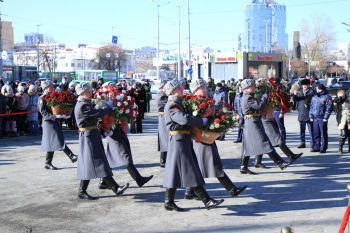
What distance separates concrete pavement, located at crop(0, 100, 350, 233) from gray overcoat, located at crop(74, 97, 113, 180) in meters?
0.50

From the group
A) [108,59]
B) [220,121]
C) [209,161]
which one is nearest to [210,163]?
[209,161]

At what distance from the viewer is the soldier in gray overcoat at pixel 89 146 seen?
27.0 ft

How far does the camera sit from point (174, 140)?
295 inches

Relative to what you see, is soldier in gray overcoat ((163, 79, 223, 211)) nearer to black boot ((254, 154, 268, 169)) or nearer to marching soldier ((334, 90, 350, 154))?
black boot ((254, 154, 268, 169))

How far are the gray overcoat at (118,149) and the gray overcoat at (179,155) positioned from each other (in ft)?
5.72

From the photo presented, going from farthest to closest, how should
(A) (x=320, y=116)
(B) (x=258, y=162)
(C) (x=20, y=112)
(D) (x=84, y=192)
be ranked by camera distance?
(C) (x=20, y=112)
(A) (x=320, y=116)
(B) (x=258, y=162)
(D) (x=84, y=192)

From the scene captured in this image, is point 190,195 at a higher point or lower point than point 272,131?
lower

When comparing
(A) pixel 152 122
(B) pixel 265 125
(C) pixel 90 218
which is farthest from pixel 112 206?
(A) pixel 152 122

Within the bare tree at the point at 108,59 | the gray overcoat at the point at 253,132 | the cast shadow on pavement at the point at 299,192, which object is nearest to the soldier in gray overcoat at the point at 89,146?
the cast shadow on pavement at the point at 299,192

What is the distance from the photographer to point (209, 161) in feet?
26.3

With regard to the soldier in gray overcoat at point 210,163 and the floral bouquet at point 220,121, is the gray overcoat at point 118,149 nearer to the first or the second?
the soldier in gray overcoat at point 210,163

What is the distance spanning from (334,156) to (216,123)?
19.1 ft

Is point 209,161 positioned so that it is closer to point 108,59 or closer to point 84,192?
point 84,192

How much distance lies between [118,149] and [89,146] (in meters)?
0.93
